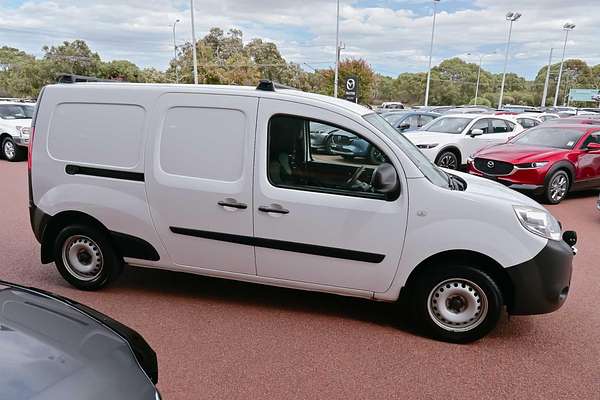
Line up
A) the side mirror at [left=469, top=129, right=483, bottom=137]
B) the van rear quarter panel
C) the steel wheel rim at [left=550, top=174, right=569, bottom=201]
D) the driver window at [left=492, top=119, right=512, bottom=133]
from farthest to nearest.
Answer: the driver window at [left=492, top=119, right=512, bottom=133]
the side mirror at [left=469, top=129, right=483, bottom=137]
the steel wheel rim at [left=550, top=174, right=569, bottom=201]
the van rear quarter panel

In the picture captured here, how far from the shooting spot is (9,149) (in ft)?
43.6

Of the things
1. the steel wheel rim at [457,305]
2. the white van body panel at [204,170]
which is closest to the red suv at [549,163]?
the steel wheel rim at [457,305]

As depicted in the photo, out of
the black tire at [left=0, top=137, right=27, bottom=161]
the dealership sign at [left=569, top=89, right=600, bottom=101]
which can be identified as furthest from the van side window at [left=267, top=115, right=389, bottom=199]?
the dealership sign at [left=569, top=89, right=600, bottom=101]

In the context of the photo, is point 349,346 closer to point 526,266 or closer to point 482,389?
point 482,389

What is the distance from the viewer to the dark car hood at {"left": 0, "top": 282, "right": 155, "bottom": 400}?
65.4 inches

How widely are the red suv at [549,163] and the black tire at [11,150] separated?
1250cm

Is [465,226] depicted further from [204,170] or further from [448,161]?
[448,161]

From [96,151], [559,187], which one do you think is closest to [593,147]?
[559,187]

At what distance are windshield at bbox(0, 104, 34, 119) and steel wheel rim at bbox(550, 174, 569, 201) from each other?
14.8m

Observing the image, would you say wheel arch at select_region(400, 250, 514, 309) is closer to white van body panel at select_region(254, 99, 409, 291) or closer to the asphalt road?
white van body panel at select_region(254, 99, 409, 291)

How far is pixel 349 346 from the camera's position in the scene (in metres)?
3.41

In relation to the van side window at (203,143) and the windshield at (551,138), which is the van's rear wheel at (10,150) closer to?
the van side window at (203,143)

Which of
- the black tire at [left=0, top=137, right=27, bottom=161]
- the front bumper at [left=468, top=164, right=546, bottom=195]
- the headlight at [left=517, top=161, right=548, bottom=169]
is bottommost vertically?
the black tire at [left=0, top=137, right=27, bottom=161]

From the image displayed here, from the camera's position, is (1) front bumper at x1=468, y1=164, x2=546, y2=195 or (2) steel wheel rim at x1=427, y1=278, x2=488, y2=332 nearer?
(2) steel wheel rim at x1=427, y1=278, x2=488, y2=332
